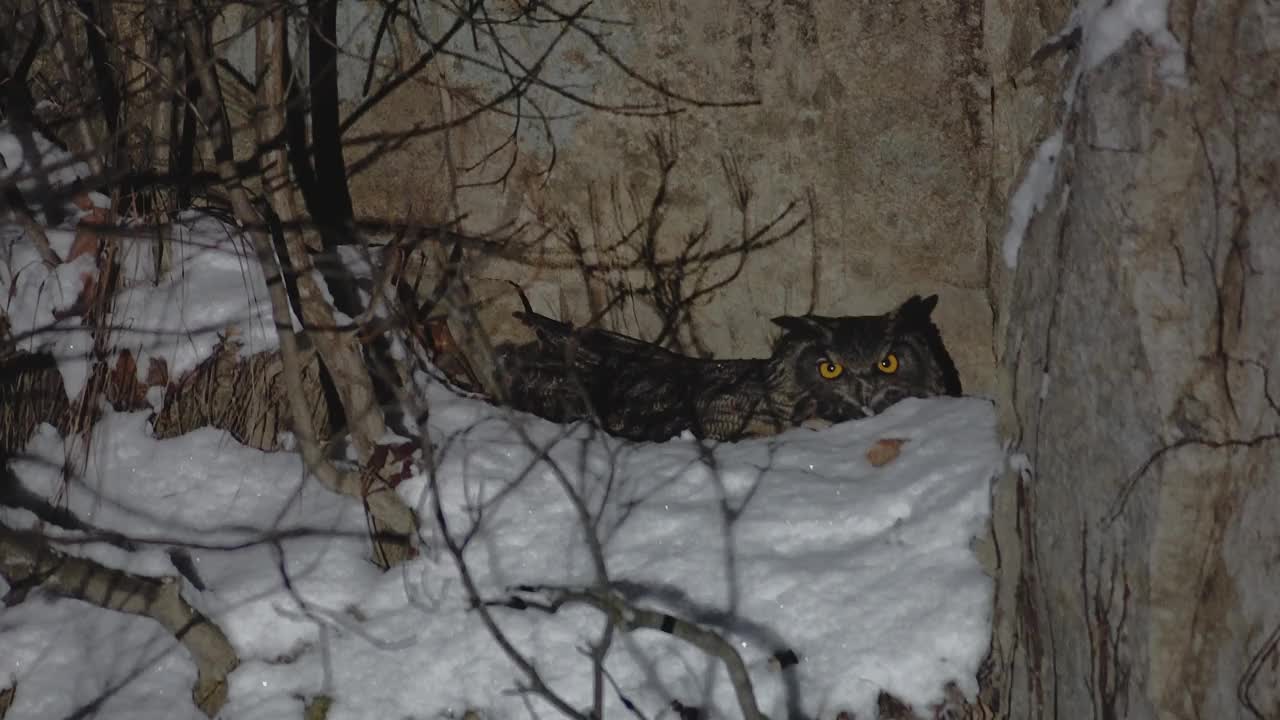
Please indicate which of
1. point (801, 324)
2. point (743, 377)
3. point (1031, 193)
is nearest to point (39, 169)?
point (743, 377)

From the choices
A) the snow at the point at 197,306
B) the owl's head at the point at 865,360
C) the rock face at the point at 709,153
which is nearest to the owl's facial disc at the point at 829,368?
the owl's head at the point at 865,360

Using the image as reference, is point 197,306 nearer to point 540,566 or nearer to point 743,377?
point 540,566

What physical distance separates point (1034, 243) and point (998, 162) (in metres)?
1.28

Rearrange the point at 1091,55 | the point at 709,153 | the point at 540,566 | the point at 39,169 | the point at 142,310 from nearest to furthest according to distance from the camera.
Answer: the point at 1091,55 → the point at 540,566 → the point at 142,310 → the point at 39,169 → the point at 709,153

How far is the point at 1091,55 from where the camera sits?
217 cm

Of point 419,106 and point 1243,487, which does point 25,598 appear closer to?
point 419,106

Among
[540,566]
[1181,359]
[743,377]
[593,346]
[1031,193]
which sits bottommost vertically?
[540,566]

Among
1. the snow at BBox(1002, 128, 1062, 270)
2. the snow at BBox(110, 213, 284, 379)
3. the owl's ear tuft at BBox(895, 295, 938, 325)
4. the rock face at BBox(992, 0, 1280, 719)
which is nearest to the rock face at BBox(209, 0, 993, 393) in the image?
the owl's ear tuft at BBox(895, 295, 938, 325)

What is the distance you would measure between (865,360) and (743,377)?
0.39m

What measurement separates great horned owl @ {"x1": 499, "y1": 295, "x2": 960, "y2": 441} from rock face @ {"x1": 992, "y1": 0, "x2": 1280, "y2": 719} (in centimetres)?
170

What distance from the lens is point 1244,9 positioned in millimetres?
1979

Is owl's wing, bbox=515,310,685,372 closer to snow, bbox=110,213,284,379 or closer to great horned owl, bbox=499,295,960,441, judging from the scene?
great horned owl, bbox=499,295,960,441

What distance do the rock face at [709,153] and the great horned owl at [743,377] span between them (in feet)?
0.33

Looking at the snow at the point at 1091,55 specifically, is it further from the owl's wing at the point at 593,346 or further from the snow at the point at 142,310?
the snow at the point at 142,310
